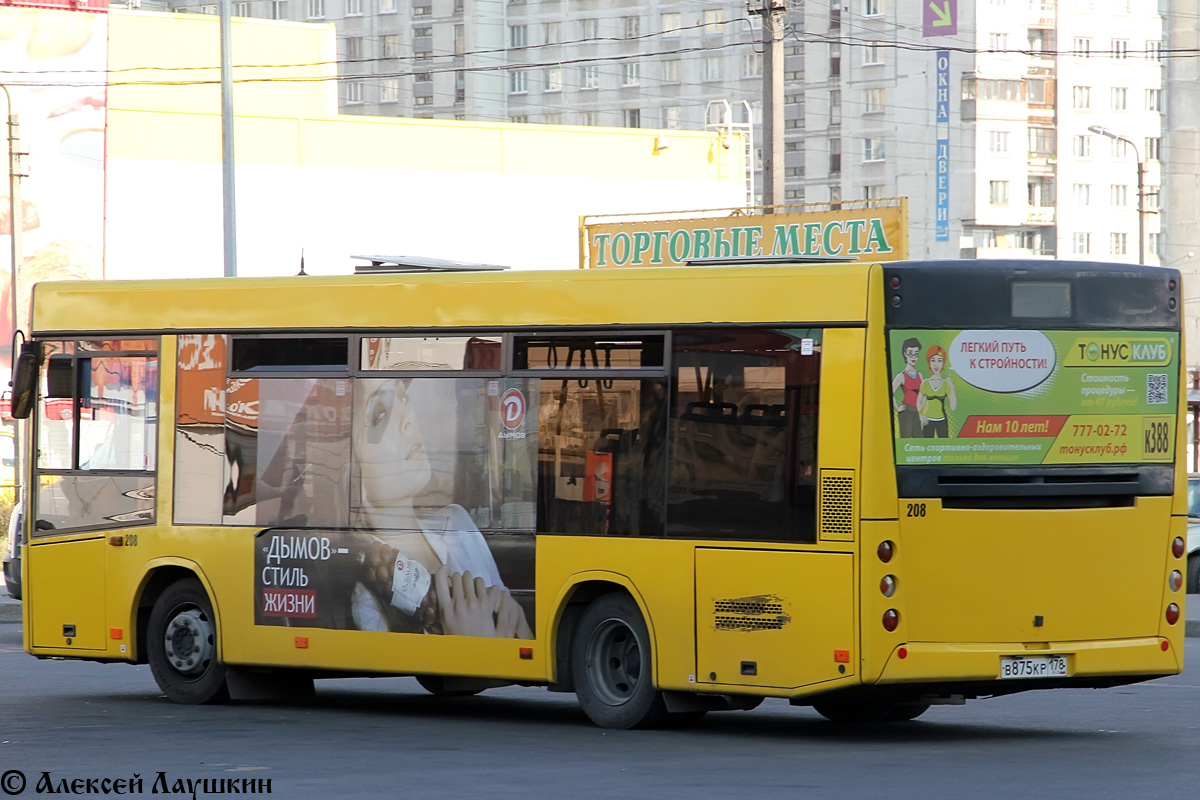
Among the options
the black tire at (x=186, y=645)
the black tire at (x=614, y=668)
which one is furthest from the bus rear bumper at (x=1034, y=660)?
the black tire at (x=186, y=645)

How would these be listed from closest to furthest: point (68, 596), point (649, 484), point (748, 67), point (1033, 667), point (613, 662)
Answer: point (1033, 667) → point (649, 484) → point (613, 662) → point (68, 596) → point (748, 67)

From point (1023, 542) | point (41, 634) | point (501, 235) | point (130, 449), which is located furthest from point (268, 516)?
point (501, 235)

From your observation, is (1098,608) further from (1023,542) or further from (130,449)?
(130,449)

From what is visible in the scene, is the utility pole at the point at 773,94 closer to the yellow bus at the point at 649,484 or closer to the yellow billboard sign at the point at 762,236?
the yellow billboard sign at the point at 762,236

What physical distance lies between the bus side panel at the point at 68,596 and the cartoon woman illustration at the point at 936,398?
5974 millimetres

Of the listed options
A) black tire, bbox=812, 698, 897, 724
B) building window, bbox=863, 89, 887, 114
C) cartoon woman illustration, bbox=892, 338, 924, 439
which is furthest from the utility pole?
building window, bbox=863, 89, 887, 114

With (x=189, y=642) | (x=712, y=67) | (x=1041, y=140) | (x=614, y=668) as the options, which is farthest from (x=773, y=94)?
(x=712, y=67)

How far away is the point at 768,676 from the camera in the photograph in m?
11.2

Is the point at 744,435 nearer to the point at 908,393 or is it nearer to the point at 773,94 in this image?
the point at 908,393

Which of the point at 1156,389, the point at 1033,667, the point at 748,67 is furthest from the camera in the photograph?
the point at 748,67

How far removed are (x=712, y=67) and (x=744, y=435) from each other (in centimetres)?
10071

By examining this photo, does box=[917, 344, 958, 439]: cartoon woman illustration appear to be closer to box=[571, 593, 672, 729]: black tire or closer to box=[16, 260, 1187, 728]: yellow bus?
box=[16, 260, 1187, 728]: yellow bus

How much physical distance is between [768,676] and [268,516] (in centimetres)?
376

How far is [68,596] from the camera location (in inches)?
565
